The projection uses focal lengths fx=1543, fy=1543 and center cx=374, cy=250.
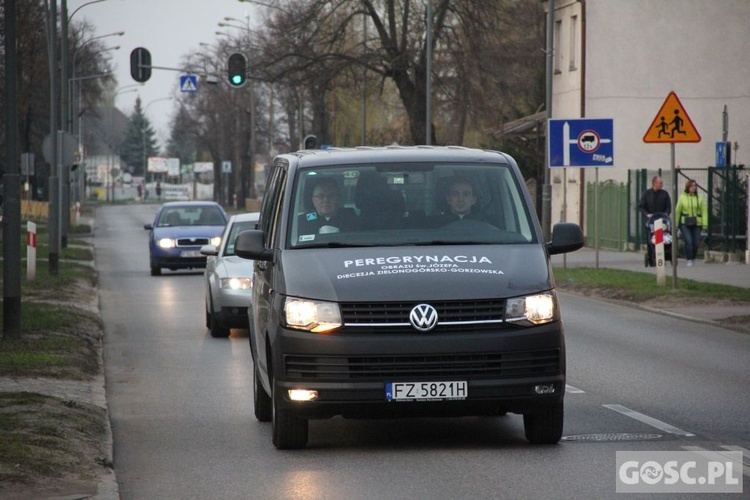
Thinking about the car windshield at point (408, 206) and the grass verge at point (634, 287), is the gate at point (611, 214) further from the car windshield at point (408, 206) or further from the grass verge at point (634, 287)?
the car windshield at point (408, 206)

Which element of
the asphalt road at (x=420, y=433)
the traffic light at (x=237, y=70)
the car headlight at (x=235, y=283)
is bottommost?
the asphalt road at (x=420, y=433)

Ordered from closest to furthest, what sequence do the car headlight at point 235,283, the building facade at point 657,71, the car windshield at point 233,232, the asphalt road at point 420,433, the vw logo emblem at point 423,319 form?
1. the asphalt road at point 420,433
2. the vw logo emblem at point 423,319
3. the car headlight at point 235,283
4. the car windshield at point 233,232
5. the building facade at point 657,71

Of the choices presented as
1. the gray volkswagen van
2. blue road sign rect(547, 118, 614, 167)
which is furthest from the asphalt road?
blue road sign rect(547, 118, 614, 167)

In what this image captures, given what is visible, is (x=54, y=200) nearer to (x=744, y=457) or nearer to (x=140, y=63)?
(x=140, y=63)

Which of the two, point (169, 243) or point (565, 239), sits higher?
point (565, 239)

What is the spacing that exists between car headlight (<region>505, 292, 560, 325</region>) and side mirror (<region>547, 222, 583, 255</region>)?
27.9 inches

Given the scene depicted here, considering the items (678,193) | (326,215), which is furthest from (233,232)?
(678,193)

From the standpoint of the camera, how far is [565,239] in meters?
9.96

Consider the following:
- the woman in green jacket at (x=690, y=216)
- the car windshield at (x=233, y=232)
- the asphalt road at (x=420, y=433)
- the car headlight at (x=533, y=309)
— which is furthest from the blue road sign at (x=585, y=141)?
the car headlight at (x=533, y=309)

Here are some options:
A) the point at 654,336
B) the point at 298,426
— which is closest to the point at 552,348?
the point at 298,426

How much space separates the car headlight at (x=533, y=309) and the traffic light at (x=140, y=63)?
36.2 metres

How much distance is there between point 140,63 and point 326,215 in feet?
117

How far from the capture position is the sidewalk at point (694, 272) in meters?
20.8

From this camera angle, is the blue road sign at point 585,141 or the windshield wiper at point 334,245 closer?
the windshield wiper at point 334,245
